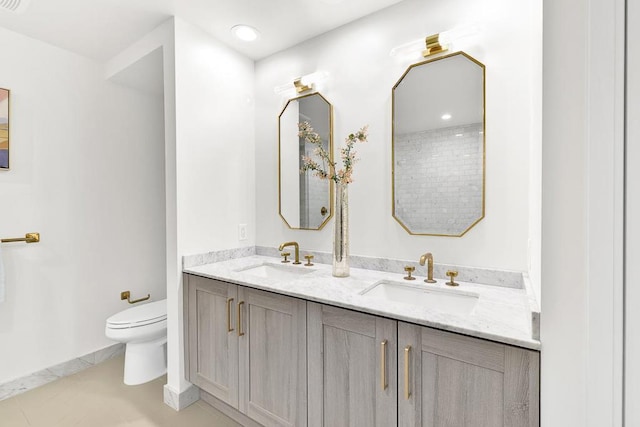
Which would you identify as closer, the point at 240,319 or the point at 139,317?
the point at 240,319

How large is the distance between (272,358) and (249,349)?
0.17 m

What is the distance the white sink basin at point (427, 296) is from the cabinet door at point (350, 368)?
0.22 meters

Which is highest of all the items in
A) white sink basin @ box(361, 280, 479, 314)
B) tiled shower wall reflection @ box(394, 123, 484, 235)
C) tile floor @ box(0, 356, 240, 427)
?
tiled shower wall reflection @ box(394, 123, 484, 235)

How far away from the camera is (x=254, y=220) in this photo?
2396mm

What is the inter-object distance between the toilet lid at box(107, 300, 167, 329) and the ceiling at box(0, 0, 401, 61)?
6.42 ft

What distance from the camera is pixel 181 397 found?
6.11 feet

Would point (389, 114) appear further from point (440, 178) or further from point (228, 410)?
point (228, 410)

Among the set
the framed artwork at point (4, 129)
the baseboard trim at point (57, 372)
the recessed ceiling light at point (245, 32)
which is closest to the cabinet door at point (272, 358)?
the baseboard trim at point (57, 372)

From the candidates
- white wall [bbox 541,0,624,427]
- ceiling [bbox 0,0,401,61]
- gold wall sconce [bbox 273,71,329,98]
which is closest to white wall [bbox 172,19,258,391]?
ceiling [bbox 0,0,401,61]

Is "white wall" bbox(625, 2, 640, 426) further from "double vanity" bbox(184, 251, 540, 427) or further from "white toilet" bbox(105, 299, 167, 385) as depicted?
"white toilet" bbox(105, 299, 167, 385)

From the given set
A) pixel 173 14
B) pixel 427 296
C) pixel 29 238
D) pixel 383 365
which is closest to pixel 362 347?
pixel 383 365

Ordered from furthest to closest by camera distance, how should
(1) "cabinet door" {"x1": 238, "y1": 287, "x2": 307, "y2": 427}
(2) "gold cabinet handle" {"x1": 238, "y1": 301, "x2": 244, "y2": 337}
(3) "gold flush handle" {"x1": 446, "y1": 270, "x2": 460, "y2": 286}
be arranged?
(2) "gold cabinet handle" {"x1": 238, "y1": 301, "x2": 244, "y2": 337} → (3) "gold flush handle" {"x1": 446, "y1": 270, "x2": 460, "y2": 286} → (1) "cabinet door" {"x1": 238, "y1": 287, "x2": 307, "y2": 427}

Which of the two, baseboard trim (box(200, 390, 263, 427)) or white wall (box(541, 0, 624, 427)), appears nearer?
white wall (box(541, 0, 624, 427))

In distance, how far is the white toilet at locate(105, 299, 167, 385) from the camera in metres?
2.04
